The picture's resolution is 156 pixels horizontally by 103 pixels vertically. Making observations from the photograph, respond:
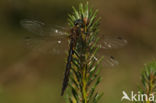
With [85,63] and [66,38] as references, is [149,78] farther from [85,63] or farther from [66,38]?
[66,38]

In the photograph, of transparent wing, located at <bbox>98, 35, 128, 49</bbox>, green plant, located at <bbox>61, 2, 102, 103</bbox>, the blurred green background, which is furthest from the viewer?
the blurred green background

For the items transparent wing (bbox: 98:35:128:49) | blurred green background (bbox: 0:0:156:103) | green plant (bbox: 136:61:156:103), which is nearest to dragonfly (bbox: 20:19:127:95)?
transparent wing (bbox: 98:35:128:49)

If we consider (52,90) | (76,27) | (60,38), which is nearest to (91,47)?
(76,27)

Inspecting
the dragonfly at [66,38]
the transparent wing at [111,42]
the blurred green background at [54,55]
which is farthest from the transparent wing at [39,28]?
the blurred green background at [54,55]

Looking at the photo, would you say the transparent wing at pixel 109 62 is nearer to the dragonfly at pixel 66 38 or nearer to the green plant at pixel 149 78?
the dragonfly at pixel 66 38

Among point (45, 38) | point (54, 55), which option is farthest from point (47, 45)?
point (54, 55)

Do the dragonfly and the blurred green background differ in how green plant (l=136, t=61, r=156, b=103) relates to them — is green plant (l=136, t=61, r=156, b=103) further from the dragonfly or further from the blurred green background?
the blurred green background
